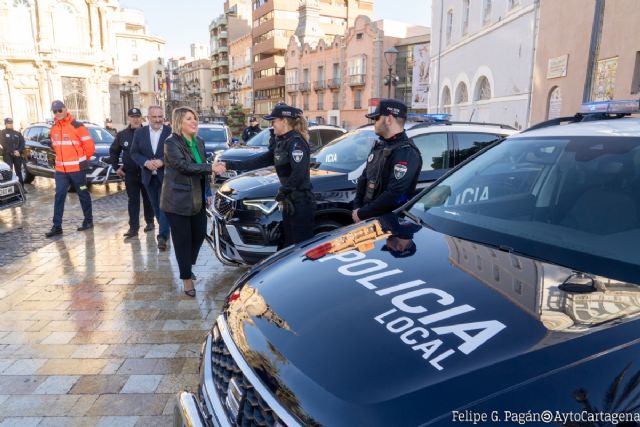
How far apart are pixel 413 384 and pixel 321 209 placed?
3368 millimetres

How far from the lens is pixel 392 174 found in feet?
11.6

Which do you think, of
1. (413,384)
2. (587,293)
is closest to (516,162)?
(587,293)

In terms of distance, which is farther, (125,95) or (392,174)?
(125,95)

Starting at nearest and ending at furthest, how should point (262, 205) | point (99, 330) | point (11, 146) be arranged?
point (99, 330) < point (262, 205) < point (11, 146)

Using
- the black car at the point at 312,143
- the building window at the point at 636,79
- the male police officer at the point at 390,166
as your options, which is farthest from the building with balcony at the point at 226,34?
the male police officer at the point at 390,166

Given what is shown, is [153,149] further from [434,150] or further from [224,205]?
[434,150]

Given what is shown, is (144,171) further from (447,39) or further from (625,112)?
(447,39)

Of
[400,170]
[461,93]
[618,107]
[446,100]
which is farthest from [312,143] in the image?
[446,100]

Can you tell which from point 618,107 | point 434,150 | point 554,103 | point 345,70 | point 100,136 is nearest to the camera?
point 618,107

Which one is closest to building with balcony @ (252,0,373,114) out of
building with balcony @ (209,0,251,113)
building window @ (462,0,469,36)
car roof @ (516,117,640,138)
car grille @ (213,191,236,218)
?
building with balcony @ (209,0,251,113)

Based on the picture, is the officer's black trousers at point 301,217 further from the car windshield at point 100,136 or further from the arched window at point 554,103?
the arched window at point 554,103

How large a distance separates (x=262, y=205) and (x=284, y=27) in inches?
2279

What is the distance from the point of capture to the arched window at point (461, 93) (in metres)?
21.9

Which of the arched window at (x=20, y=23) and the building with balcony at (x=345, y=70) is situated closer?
the arched window at (x=20, y=23)
